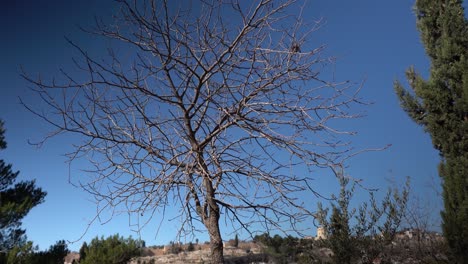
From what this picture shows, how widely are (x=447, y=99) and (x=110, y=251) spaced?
10447 mm

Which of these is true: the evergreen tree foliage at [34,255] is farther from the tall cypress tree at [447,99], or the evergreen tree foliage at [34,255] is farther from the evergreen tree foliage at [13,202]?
the tall cypress tree at [447,99]

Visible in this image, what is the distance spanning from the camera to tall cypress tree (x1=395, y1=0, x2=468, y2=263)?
9.01 metres

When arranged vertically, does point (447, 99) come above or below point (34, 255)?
above

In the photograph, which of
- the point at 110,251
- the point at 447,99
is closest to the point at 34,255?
the point at 110,251

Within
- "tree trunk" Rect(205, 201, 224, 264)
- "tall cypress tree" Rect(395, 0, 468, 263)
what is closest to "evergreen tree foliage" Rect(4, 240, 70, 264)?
"tree trunk" Rect(205, 201, 224, 264)

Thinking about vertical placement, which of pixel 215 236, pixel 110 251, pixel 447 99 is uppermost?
pixel 447 99

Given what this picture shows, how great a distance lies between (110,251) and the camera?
36.3ft

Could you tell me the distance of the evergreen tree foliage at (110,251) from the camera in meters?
10.4

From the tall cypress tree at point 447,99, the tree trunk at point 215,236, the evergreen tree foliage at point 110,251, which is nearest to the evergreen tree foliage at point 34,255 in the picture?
A: the evergreen tree foliage at point 110,251

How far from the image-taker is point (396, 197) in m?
8.25

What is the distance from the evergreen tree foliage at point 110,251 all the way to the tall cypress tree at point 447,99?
7.99 meters

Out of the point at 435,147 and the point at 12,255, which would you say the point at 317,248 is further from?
the point at 12,255

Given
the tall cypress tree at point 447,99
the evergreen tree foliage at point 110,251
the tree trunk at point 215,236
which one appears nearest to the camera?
the tree trunk at point 215,236

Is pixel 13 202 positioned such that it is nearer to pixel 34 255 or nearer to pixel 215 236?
pixel 34 255
